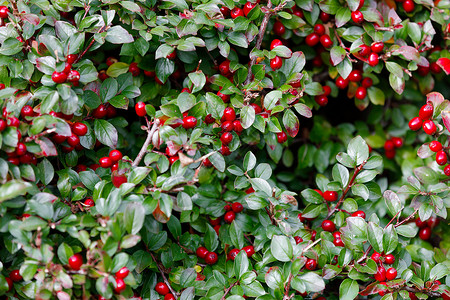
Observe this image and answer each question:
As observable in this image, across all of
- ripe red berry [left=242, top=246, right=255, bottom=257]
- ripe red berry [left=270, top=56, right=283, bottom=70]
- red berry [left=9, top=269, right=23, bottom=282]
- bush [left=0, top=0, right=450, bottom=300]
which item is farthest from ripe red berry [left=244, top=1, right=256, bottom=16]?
red berry [left=9, top=269, right=23, bottom=282]

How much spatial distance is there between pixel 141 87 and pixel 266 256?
2.53 ft

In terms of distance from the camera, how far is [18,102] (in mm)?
1235

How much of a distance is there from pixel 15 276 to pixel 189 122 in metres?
0.67

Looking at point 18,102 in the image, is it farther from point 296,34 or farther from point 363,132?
point 363,132

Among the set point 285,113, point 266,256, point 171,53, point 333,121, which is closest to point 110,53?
point 171,53

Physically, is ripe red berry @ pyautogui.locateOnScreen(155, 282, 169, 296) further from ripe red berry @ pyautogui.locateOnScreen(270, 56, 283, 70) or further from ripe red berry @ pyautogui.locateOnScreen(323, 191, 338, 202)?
ripe red berry @ pyautogui.locateOnScreen(270, 56, 283, 70)

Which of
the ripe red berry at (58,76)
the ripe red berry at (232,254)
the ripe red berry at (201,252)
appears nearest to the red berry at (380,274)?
the ripe red berry at (232,254)

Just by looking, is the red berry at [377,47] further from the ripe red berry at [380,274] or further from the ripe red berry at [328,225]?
the ripe red berry at [380,274]

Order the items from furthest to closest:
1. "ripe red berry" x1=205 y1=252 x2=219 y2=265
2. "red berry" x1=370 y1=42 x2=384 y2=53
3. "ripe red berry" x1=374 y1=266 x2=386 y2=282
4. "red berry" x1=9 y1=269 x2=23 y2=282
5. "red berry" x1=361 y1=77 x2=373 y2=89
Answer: "red berry" x1=361 y1=77 x2=373 y2=89
"red berry" x1=370 y1=42 x2=384 y2=53
"ripe red berry" x1=205 y1=252 x2=219 y2=265
"ripe red berry" x1=374 y1=266 x2=386 y2=282
"red berry" x1=9 y1=269 x2=23 y2=282

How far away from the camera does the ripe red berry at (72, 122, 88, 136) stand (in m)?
1.36

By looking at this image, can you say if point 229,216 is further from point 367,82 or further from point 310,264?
point 367,82

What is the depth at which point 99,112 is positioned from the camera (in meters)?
1.49

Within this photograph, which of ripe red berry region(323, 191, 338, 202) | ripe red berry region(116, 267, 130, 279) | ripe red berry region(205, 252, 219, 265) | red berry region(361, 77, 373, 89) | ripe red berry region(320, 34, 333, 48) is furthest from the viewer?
red berry region(361, 77, 373, 89)

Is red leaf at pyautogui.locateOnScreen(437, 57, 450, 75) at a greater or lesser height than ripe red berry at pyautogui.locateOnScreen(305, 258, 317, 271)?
greater
